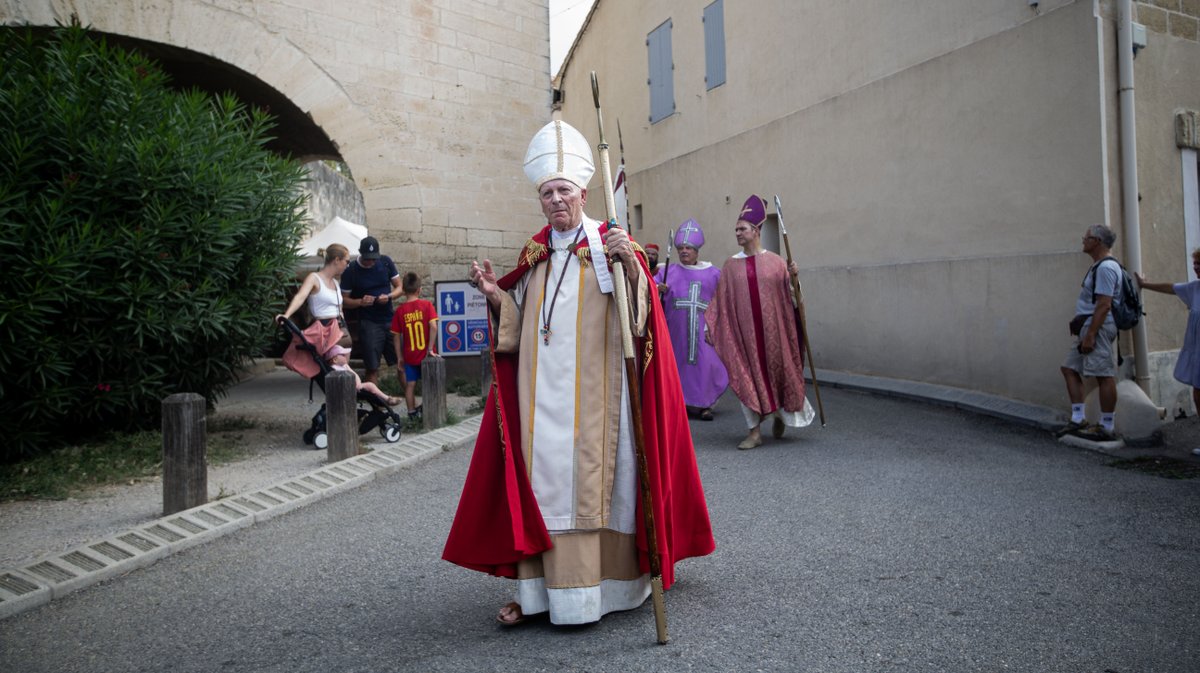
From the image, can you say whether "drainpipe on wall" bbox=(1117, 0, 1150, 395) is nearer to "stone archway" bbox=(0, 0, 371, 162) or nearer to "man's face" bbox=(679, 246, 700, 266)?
"man's face" bbox=(679, 246, 700, 266)

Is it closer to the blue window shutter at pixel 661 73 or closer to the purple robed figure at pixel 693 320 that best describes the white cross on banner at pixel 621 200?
the purple robed figure at pixel 693 320

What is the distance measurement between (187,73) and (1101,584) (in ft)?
43.5

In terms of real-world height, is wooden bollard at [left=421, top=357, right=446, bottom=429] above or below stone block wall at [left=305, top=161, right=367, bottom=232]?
below

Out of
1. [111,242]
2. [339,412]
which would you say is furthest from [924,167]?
[111,242]

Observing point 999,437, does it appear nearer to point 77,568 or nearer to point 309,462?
point 309,462

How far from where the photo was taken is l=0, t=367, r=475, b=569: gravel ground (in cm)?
493

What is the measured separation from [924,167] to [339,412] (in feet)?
23.8

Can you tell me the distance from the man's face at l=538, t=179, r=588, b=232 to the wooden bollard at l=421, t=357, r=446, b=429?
4.96 meters

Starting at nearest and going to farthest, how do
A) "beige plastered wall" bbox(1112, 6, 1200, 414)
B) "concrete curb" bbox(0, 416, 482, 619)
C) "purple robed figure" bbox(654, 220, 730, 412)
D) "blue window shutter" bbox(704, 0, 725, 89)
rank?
"concrete curb" bbox(0, 416, 482, 619)
"beige plastered wall" bbox(1112, 6, 1200, 414)
"purple robed figure" bbox(654, 220, 730, 412)
"blue window shutter" bbox(704, 0, 725, 89)

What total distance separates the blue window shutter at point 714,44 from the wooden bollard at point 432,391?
8617 millimetres

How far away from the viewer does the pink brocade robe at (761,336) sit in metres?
7.36

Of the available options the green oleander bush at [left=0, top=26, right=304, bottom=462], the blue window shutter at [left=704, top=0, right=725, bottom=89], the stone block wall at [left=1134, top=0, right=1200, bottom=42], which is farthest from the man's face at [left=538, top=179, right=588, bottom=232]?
the blue window shutter at [left=704, top=0, right=725, bottom=89]

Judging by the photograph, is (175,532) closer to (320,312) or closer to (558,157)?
(320,312)

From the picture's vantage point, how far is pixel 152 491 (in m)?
6.07
